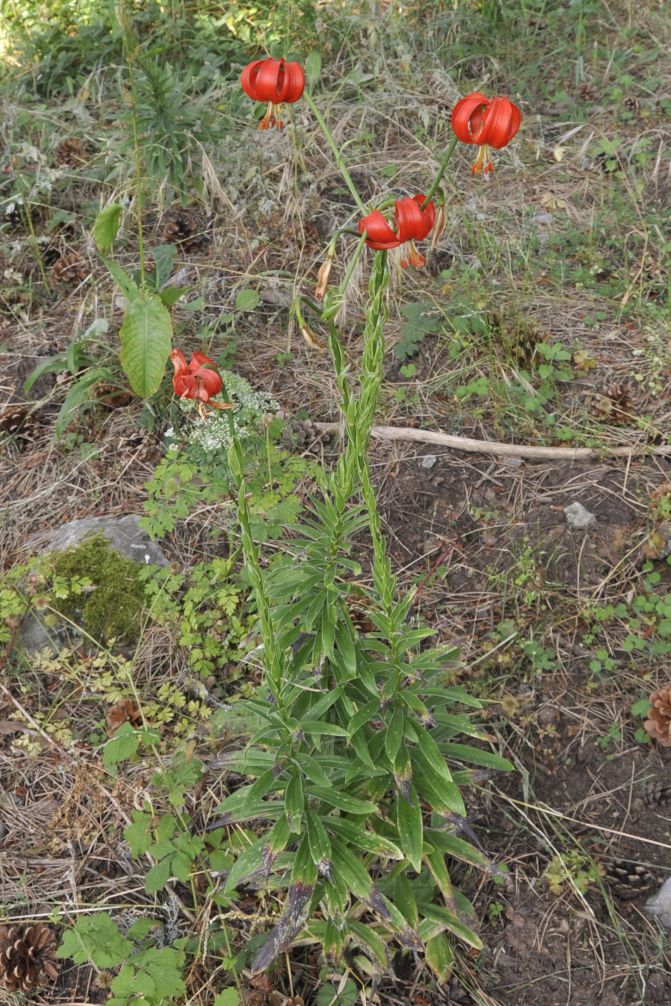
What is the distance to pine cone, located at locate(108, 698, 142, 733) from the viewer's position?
250 cm

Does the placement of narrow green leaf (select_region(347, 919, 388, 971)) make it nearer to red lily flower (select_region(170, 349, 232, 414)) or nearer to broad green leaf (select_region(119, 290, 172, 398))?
red lily flower (select_region(170, 349, 232, 414))

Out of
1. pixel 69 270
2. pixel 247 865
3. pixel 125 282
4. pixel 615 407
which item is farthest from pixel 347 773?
pixel 69 270

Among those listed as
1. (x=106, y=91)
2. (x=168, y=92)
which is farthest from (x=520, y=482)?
(x=106, y=91)

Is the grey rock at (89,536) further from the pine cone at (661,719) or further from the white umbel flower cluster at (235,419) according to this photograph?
the pine cone at (661,719)

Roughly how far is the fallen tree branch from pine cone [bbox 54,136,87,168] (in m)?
1.97

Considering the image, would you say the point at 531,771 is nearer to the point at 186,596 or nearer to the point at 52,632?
the point at 186,596

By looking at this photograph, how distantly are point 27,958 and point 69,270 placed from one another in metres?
2.69

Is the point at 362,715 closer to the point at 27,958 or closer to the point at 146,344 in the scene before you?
the point at 27,958

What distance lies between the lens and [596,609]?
2562 mm

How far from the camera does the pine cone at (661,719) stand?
2.25 metres

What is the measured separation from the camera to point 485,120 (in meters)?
1.38

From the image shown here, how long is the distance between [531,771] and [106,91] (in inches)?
150

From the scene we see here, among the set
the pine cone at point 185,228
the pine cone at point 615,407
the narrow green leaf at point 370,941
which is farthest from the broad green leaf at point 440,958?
the pine cone at point 185,228

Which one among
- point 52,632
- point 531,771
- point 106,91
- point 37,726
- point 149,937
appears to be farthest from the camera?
point 106,91
